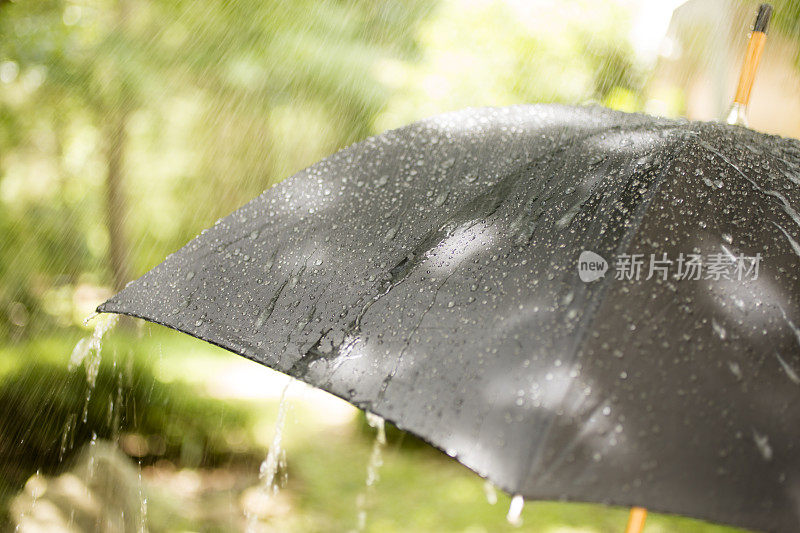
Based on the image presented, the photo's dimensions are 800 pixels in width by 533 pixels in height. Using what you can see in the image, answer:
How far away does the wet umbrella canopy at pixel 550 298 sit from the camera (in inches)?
37.2

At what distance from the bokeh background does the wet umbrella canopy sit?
10.1ft

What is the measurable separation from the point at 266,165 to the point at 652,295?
7408mm

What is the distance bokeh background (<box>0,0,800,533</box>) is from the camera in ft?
15.9

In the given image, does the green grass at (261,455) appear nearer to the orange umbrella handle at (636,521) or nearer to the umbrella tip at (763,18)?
the orange umbrella handle at (636,521)

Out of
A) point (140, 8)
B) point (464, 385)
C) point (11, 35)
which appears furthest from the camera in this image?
point (140, 8)

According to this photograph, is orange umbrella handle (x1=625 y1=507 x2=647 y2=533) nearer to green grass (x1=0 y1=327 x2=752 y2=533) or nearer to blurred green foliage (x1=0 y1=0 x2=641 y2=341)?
green grass (x1=0 y1=327 x2=752 y2=533)

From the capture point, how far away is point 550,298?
114cm

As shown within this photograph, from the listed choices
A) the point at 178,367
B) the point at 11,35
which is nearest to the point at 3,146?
the point at 11,35

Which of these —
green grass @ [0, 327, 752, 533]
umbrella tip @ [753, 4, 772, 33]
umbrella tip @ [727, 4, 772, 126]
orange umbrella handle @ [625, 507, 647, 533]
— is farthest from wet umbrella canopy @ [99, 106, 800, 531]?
green grass @ [0, 327, 752, 533]

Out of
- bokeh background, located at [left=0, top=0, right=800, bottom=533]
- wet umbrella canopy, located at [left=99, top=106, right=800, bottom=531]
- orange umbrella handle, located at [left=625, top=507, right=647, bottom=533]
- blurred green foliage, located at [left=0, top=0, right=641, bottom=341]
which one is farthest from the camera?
blurred green foliage, located at [left=0, top=0, right=641, bottom=341]

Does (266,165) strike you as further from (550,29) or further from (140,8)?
(550,29)

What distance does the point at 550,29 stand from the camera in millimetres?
5246

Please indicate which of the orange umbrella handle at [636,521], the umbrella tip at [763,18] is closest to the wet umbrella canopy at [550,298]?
the umbrella tip at [763,18]

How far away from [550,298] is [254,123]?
7036 mm
